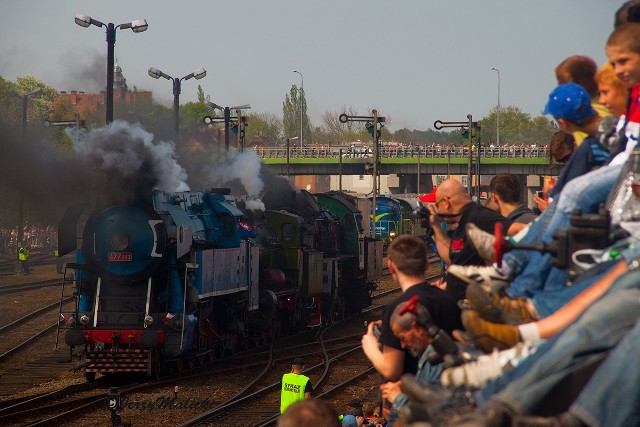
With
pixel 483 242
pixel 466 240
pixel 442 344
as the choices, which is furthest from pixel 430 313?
pixel 466 240

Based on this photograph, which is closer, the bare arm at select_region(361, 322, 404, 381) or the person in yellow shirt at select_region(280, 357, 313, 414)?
the bare arm at select_region(361, 322, 404, 381)

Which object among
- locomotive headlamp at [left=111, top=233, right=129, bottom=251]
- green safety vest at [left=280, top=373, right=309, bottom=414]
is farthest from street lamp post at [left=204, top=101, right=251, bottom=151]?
green safety vest at [left=280, top=373, right=309, bottom=414]

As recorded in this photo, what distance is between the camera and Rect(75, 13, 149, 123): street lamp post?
26.6 meters

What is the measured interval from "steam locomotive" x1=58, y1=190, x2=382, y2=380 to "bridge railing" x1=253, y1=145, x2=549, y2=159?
161 feet

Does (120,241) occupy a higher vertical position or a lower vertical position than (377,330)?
lower

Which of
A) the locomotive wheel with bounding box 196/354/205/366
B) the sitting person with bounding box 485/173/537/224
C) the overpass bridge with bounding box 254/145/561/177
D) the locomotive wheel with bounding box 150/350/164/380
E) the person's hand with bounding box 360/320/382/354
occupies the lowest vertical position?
the locomotive wheel with bounding box 196/354/205/366

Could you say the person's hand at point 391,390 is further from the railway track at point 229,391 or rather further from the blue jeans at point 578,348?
the railway track at point 229,391

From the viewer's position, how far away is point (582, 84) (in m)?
6.53

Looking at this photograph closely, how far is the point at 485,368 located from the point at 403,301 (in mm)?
1661

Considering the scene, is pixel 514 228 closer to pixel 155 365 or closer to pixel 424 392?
pixel 424 392

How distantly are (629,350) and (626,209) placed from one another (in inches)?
61.7

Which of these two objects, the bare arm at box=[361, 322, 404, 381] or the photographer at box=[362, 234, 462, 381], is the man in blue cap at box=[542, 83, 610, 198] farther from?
the bare arm at box=[361, 322, 404, 381]

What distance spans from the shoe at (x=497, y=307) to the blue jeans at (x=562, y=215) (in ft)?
0.62

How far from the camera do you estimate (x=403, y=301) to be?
19.4ft
